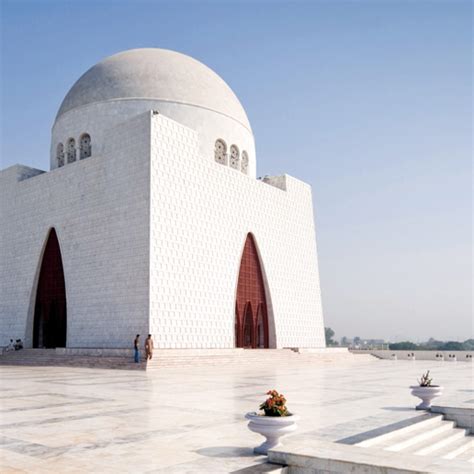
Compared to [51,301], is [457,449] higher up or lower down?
lower down

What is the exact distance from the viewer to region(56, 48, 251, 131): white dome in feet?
71.6

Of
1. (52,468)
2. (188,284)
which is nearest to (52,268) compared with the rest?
(188,284)

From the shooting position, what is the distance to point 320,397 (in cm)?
870

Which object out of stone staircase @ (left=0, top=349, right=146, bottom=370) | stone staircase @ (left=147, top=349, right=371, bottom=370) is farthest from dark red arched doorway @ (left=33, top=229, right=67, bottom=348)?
stone staircase @ (left=147, top=349, right=371, bottom=370)

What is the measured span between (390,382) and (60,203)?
552 inches

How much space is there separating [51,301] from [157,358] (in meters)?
7.35

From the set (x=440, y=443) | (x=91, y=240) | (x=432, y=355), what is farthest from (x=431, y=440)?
(x=432, y=355)

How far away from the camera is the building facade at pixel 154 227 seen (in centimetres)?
1802

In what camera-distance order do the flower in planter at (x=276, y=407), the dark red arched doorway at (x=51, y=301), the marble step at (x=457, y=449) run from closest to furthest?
1. the flower in planter at (x=276, y=407)
2. the marble step at (x=457, y=449)
3. the dark red arched doorway at (x=51, y=301)

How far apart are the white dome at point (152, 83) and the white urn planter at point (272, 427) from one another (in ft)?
60.2

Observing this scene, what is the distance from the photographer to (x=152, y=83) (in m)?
21.9

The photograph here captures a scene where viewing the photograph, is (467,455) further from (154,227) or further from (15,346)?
(15,346)

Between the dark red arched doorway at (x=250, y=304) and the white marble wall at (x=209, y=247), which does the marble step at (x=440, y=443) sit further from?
the dark red arched doorway at (x=250, y=304)

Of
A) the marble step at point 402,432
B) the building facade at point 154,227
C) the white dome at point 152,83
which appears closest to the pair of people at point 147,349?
the building facade at point 154,227
